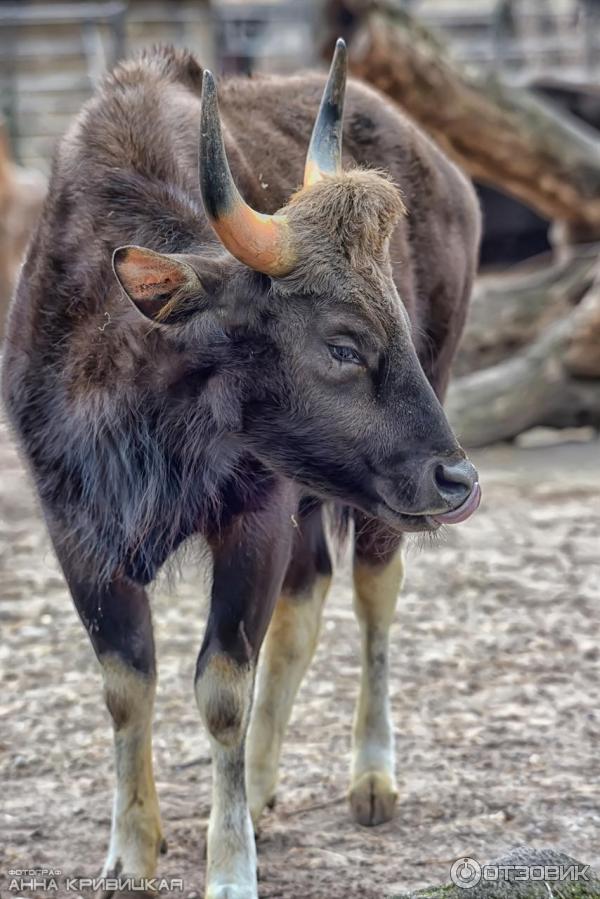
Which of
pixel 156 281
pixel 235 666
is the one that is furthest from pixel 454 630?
pixel 156 281

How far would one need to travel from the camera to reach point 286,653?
16.5 feet

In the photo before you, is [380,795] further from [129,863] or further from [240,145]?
[240,145]

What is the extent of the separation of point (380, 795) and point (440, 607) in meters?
2.24

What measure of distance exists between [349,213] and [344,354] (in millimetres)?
403

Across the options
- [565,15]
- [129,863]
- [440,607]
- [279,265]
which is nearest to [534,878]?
[129,863]

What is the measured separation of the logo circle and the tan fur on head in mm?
1677

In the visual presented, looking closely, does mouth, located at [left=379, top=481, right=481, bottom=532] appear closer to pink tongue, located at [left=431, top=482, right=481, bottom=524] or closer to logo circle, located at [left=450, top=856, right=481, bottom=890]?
pink tongue, located at [left=431, top=482, right=481, bottom=524]

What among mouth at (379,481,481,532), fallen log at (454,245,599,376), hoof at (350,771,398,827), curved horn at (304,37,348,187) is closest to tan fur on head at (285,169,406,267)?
curved horn at (304,37,348,187)

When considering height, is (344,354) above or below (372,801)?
above

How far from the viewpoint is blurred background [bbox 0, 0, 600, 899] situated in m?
4.62

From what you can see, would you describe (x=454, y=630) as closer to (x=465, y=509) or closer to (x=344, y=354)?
(x=465, y=509)

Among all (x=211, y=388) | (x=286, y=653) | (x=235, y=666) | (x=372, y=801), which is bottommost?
(x=372, y=801)

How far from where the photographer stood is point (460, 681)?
5.95 metres

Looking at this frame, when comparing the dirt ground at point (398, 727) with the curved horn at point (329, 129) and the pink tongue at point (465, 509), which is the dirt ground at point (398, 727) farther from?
the curved horn at point (329, 129)
